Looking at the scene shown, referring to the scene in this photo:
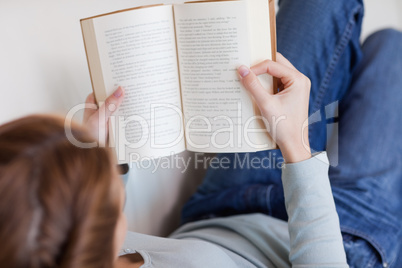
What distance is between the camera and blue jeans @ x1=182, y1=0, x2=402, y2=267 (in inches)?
39.0

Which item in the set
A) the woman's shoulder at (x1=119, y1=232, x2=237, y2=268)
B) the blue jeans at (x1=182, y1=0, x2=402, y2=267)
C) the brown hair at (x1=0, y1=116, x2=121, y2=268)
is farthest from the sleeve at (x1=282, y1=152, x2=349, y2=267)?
the brown hair at (x1=0, y1=116, x2=121, y2=268)

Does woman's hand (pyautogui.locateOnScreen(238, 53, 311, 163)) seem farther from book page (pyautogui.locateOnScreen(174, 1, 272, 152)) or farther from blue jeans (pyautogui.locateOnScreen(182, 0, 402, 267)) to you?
blue jeans (pyautogui.locateOnScreen(182, 0, 402, 267))

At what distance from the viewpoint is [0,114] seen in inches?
30.5

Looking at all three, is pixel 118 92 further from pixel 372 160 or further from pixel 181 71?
pixel 372 160

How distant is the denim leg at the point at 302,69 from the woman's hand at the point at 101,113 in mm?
365

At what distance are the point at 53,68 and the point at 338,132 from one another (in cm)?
68

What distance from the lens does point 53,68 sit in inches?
33.6

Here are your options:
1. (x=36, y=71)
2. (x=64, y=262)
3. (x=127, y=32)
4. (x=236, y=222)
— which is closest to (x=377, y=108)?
(x=236, y=222)

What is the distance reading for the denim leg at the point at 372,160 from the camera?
3.01ft

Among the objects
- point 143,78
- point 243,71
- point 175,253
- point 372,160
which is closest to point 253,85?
point 243,71

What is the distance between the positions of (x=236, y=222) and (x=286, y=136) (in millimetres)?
284

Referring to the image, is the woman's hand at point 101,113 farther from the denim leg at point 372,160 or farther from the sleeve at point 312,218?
the denim leg at point 372,160

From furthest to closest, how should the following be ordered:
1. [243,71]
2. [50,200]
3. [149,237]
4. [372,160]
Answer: [372,160] < [149,237] < [243,71] < [50,200]

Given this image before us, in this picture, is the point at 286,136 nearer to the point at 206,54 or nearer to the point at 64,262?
the point at 206,54
